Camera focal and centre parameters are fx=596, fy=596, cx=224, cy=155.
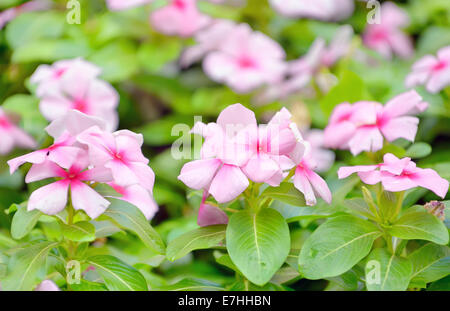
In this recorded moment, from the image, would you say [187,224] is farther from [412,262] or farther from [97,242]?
[412,262]

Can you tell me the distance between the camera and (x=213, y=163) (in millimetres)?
740

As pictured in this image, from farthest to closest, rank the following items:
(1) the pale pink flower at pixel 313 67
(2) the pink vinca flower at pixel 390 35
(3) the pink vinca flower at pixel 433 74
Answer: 1. (2) the pink vinca flower at pixel 390 35
2. (1) the pale pink flower at pixel 313 67
3. (3) the pink vinca flower at pixel 433 74

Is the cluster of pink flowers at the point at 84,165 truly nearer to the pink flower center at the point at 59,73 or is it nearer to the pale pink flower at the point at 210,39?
the pink flower center at the point at 59,73

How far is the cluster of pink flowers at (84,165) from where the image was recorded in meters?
0.72

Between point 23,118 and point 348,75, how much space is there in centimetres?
80

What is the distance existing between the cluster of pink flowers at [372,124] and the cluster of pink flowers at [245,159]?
8.3 inches

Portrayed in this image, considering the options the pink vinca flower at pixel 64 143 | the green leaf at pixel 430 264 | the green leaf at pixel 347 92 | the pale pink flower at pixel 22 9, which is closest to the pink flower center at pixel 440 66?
the green leaf at pixel 347 92

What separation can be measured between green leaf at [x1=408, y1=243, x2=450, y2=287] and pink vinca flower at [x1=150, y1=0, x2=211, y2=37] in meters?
1.12

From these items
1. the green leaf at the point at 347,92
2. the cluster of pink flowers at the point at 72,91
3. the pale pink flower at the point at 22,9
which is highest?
the pale pink flower at the point at 22,9

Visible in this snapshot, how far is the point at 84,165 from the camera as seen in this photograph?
750 mm

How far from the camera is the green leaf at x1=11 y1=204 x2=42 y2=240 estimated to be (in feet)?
2.41

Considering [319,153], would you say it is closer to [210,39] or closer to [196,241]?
[210,39]

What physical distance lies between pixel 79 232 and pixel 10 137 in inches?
29.1

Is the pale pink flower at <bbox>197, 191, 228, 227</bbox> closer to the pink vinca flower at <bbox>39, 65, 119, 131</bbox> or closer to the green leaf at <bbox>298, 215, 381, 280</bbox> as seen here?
the green leaf at <bbox>298, 215, 381, 280</bbox>
